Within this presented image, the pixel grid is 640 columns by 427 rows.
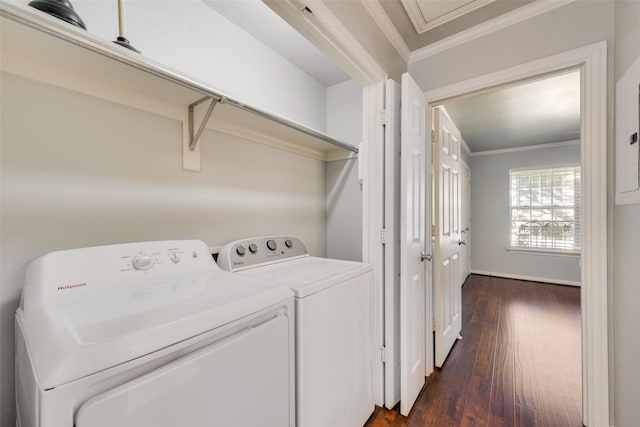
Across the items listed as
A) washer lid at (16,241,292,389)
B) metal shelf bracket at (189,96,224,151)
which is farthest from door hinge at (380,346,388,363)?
metal shelf bracket at (189,96,224,151)

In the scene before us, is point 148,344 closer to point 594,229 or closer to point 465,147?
point 594,229

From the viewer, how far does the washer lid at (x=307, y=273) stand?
3.35 ft

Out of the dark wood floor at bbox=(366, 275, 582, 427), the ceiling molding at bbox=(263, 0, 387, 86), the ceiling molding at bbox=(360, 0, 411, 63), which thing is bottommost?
the dark wood floor at bbox=(366, 275, 582, 427)

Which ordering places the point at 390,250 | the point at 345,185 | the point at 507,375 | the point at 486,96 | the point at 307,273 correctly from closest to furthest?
the point at 307,273 < the point at 390,250 < the point at 507,375 < the point at 345,185 < the point at 486,96

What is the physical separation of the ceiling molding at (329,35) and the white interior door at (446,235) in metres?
0.89

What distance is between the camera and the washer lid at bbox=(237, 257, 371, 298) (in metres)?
1.02

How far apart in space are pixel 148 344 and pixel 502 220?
19.6 feet

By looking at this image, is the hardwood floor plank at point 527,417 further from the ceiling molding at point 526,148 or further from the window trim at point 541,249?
the ceiling molding at point 526,148

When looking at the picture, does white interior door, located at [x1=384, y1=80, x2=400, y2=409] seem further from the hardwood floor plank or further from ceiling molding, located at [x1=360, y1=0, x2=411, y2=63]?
the hardwood floor plank

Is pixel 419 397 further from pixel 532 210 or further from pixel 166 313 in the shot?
pixel 532 210

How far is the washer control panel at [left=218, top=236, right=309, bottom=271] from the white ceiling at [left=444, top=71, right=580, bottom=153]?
1759mm

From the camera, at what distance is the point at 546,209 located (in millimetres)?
4586

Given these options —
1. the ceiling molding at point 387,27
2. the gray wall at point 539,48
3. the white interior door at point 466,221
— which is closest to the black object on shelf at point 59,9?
the ceiling molding at point 387,27

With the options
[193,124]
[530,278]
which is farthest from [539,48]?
[530,278]
